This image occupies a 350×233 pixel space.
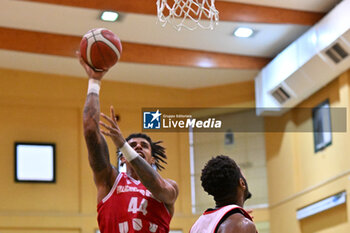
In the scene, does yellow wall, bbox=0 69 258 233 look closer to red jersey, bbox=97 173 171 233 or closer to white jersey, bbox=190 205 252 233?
red jersey, bbox=97 173 171 233

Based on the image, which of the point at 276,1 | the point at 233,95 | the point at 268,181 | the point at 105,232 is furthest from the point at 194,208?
the point at 105,232

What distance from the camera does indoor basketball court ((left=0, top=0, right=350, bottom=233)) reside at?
10.7 m

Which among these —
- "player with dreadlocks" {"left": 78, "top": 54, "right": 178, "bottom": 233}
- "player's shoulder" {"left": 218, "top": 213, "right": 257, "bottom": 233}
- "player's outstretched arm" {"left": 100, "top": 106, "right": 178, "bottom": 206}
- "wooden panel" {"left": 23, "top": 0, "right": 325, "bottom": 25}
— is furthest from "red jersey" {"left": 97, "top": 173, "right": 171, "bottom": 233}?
"wooden panel" {"left": 23, "top": 0, "right": 325, "bottom": 25}

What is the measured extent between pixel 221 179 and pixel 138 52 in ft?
26.7

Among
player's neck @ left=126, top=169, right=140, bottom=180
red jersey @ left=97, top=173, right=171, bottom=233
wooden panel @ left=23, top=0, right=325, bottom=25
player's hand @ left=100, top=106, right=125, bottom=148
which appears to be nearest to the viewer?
player's hand @ left=100, top=106, right=125, bottom=148

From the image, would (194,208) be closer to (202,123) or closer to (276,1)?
(202,123)

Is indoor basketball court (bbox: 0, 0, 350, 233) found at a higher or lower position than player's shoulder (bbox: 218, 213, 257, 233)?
higher

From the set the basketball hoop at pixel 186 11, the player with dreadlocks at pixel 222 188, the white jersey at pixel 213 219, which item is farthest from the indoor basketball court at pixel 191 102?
the white jersey at pixel 213 219

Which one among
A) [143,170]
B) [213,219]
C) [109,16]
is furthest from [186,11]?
[213,219]

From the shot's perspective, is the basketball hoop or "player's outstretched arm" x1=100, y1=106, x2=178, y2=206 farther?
the basketball hoop

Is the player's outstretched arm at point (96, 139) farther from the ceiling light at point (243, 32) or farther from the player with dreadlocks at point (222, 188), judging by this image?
the ceiling light at point (243, 32)

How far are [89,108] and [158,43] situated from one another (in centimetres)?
738

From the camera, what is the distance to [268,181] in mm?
13391

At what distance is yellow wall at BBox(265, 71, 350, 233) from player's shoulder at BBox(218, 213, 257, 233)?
751cm
